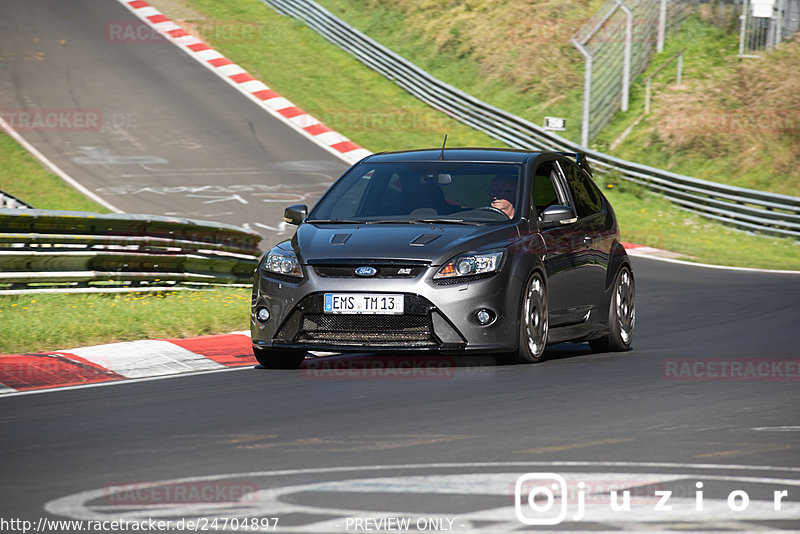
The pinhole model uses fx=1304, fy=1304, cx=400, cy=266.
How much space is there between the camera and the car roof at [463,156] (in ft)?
33.2

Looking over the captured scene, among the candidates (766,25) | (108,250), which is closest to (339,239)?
(108,250)

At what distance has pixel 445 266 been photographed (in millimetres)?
8742

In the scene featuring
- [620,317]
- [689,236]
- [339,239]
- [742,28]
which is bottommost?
[689,236]

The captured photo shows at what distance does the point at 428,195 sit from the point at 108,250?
174 inches

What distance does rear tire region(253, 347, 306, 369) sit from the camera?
932 cm

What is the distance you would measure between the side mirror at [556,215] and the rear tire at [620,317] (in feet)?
3.98

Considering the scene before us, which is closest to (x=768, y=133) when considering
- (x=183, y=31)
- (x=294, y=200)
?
(x=294, y=200)

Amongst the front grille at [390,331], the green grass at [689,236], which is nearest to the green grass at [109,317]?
the front grille at [390,331]

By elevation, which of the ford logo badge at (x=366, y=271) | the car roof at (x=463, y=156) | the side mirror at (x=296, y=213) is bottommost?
the ford logo badge at (x=366, y=271)

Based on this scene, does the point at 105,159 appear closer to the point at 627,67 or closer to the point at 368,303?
the point at 627,67

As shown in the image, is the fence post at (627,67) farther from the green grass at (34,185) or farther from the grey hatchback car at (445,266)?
the grey hatchback car at (445,266)

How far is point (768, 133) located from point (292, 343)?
21.4 m

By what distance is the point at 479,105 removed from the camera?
30.7 metres

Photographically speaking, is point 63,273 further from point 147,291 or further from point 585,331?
point 585,331
